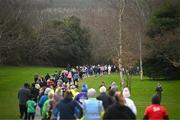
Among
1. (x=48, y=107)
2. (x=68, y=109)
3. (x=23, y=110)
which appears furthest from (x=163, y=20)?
(x=68, y=109)

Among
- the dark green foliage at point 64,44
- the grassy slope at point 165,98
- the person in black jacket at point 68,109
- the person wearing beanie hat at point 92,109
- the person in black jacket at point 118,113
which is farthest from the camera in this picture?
the dark green foliage at point 64,44

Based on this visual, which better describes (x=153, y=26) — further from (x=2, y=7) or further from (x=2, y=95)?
(x=2, y=95)

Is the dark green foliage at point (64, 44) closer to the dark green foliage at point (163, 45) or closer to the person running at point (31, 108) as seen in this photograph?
the dark green foliage at point (163, 45)

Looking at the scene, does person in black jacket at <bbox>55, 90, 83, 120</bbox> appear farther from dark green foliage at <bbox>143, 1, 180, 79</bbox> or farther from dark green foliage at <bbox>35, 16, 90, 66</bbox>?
dark green foliage at <bbox>35, 16, 90, 66</bbox>

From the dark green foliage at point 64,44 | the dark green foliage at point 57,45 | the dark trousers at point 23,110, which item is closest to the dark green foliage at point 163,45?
the dark green foliage at point 57,45

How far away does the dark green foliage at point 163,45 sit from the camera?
56.7m

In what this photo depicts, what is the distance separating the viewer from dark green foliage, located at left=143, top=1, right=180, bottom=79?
56656 millimetres

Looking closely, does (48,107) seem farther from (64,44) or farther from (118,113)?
(64,44)

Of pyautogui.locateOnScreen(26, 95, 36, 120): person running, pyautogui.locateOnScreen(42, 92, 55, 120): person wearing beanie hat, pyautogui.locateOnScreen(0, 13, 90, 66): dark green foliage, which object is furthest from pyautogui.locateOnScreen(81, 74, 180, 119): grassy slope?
pyautogui.locateOnScreen(0, 13, 90, 66): dark green foliage

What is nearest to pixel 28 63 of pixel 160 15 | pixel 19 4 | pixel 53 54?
pixel 53 54

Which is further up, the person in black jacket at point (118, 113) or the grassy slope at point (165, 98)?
the person in black jacket at point (118, 113)

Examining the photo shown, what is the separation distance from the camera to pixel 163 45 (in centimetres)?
5725

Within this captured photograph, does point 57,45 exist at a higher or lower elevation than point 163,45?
higher

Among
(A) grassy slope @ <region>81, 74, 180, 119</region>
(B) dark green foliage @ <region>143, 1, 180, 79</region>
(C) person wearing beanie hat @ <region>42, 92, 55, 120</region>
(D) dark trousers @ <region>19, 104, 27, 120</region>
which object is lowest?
(A) grassy slope @ <region>81, 74, 180, 119</region>
